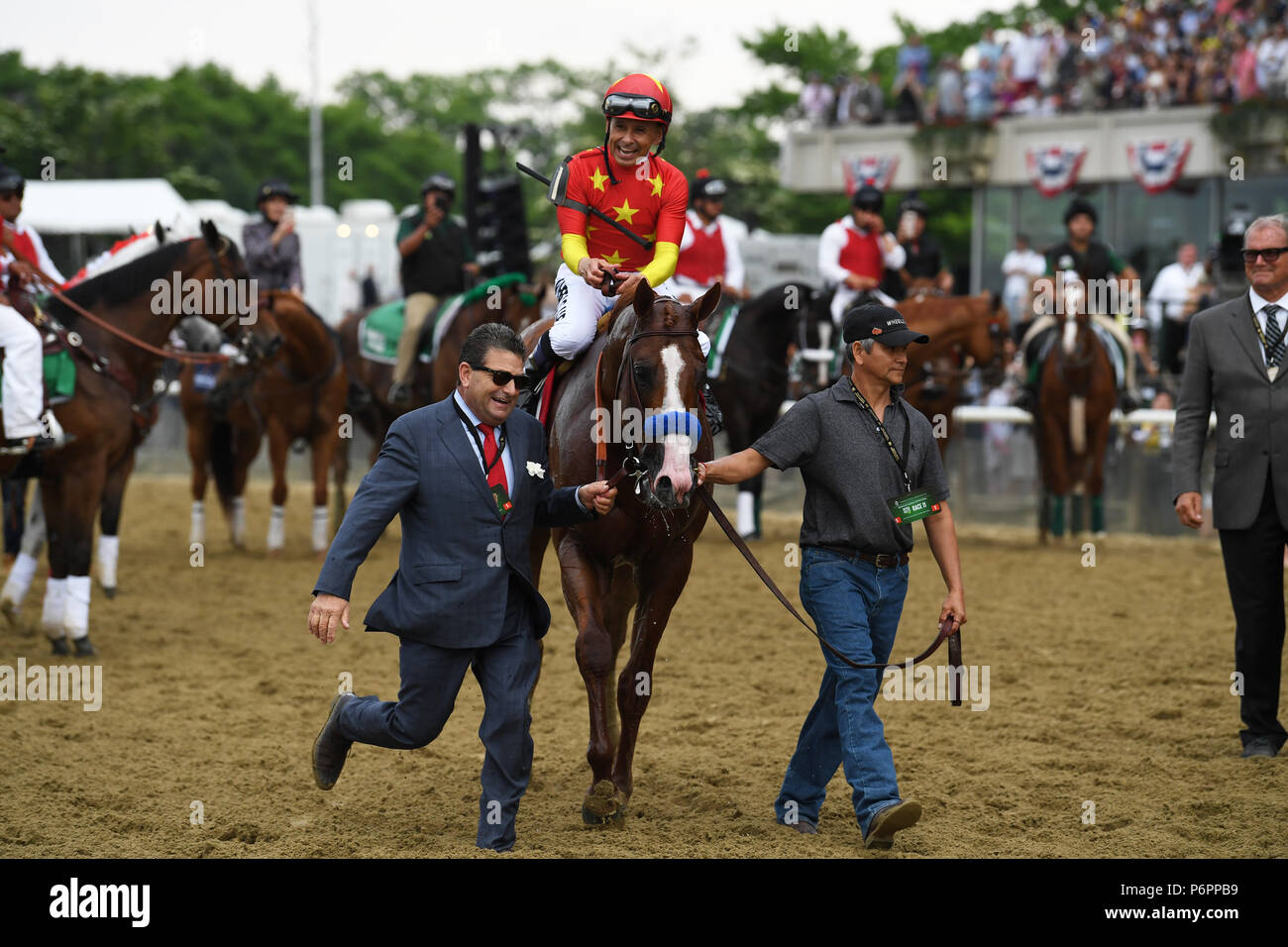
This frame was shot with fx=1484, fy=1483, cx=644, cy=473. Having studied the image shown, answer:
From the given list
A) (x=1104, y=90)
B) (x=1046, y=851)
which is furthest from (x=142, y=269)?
(x=1104, y=90)

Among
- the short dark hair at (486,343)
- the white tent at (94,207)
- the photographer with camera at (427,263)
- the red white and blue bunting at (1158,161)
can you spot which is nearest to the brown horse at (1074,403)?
the photographer with camera at (427,263)

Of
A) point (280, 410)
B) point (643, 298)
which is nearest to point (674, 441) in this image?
point (643, 298)

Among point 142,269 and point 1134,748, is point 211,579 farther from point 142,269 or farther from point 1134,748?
point 1134,748

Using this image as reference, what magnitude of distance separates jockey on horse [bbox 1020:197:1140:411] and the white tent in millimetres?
16140

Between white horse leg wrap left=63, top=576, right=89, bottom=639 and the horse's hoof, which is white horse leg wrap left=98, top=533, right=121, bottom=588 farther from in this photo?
the horse's hoof

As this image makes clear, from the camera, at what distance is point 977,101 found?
1051 inches

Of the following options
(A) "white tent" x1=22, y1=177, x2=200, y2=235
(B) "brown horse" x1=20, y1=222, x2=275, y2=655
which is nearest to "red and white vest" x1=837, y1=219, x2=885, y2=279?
(B) "brown horse" x1=20, y1=222, x2=275, y2=655

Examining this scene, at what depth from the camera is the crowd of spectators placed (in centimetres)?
2334

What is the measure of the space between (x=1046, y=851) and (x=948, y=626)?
0.88m

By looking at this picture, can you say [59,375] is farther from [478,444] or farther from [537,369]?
[478,444]

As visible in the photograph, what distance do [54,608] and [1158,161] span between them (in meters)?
20.7

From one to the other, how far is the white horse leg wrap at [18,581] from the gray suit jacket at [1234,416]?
24.3 feet

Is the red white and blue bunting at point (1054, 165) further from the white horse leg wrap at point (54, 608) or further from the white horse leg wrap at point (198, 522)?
the white horse leg wrap at point (54, 608)
